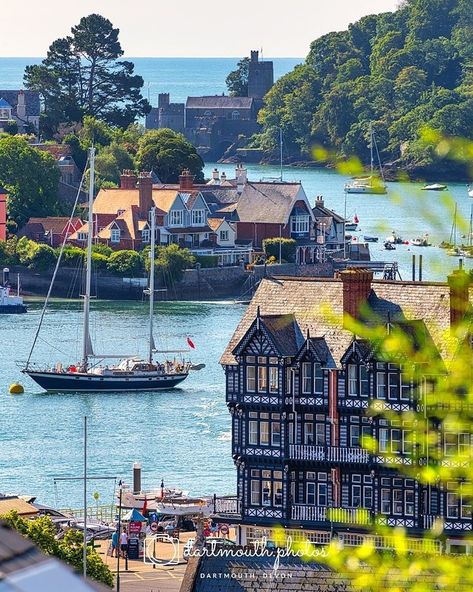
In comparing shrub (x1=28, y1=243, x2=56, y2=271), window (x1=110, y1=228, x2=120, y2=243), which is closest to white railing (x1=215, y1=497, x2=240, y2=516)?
shrub (x1=28, y1=243, x2=56, y2=271)

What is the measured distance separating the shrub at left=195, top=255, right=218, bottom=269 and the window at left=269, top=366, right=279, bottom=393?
54.2 m

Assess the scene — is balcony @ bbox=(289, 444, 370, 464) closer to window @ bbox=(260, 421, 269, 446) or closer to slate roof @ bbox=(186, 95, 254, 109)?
window @ bbox=(260, 421, 269, 446)

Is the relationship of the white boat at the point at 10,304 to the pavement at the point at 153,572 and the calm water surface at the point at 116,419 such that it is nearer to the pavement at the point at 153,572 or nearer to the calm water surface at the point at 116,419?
the calm water surface at the point at 116,419

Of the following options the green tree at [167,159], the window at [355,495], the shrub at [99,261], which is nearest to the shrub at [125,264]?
the shrub at [99,261]

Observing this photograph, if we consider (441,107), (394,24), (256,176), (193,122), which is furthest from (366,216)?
(394,24)

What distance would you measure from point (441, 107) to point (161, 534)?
422 feet

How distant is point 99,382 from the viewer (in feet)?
187

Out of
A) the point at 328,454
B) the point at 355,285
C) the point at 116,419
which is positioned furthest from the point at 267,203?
the point at 355,285

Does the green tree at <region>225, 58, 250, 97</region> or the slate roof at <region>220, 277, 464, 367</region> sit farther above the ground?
the green tree at <region>225, 58, 250, 97</region>

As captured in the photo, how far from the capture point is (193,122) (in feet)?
561

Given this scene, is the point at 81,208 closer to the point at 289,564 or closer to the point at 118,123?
the point at 118,123

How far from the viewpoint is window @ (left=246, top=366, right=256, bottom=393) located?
2933 cm

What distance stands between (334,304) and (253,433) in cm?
195

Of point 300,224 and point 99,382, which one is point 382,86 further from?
point 99,382
